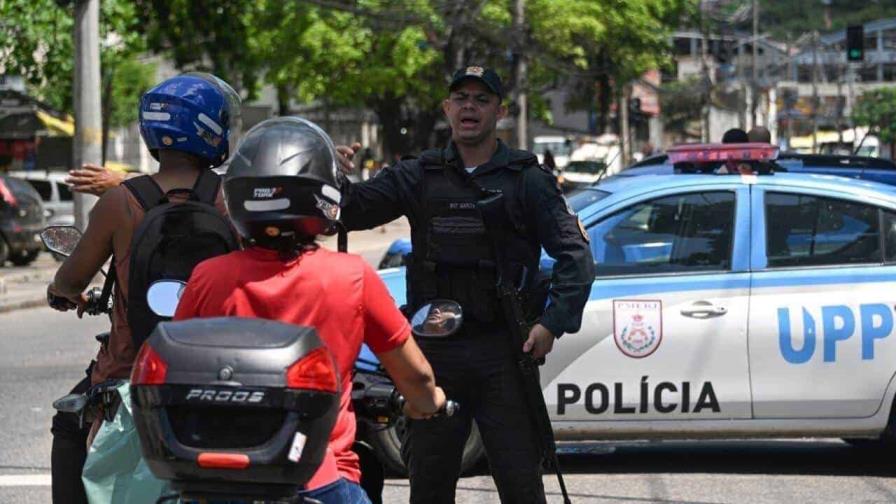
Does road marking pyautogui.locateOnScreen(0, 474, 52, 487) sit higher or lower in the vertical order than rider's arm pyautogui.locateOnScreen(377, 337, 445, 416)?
lower

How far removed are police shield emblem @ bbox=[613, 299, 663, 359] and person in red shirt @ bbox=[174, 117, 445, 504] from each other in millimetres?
4097

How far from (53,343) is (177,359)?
11.7 metres

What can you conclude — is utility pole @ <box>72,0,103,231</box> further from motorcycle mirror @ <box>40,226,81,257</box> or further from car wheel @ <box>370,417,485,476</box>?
motorcycle mirror @ <box>40,226,81,257</box>

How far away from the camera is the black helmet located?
333 centimetres

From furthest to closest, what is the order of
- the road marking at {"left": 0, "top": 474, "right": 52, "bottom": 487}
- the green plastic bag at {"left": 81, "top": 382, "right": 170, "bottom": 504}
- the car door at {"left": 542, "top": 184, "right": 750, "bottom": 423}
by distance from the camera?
1. the road marking at {"left": 0, "top": 474, "right": 52, "bottom": 487}
2. the car door at {"left": 542, "top": 184, "right": 750, "bottom": 423}
3. the green plastic bag at {"left": 81, "top": 382, "right": 170, "bottom": 504}

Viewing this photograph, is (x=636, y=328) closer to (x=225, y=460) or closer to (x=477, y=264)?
(x=477, y=264)

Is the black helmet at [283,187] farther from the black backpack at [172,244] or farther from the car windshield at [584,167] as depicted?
the car windshield at [584,167]

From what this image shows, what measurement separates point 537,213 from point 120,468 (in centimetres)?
167

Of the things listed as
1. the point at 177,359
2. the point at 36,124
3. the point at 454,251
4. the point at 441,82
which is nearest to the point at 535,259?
the point at 454,251

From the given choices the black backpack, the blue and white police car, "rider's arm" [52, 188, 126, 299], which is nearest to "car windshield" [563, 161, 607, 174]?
the blue and white police car

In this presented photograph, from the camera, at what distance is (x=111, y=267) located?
14.0ft

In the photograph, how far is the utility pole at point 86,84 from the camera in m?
20.2

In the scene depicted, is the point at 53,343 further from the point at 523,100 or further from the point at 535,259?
the point at 523,100

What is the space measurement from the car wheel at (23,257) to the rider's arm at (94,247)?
21330 mm
